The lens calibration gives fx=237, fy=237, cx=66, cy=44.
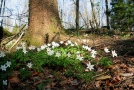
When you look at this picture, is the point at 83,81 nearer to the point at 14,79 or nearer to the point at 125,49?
the point at 14,79

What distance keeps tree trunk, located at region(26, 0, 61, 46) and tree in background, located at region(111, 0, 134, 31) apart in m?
6.42

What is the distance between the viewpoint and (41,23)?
624cm

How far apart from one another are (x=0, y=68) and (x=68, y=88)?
135 centimetres

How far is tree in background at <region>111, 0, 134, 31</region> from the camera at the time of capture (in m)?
12.0

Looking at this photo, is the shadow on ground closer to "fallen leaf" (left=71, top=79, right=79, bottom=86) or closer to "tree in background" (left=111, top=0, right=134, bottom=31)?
"fallen leaf" (left=71, top=79, right=79, bottom=86)

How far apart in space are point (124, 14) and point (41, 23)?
7.63 meters

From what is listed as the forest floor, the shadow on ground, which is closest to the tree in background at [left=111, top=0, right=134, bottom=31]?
the shadow on ground

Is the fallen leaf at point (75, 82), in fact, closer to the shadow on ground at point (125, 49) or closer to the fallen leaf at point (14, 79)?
the fallen leaf at point (14, 79)

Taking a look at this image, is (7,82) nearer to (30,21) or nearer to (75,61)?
(75,61)

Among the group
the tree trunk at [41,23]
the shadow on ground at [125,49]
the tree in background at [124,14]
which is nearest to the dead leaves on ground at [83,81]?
the shadow on ground at [125,49]

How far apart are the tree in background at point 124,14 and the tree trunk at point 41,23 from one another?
6.42 m

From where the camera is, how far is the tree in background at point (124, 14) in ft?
39.5

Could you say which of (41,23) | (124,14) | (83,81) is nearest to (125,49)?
(83,81)

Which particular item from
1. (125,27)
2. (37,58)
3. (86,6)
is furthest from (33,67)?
(86,6)
